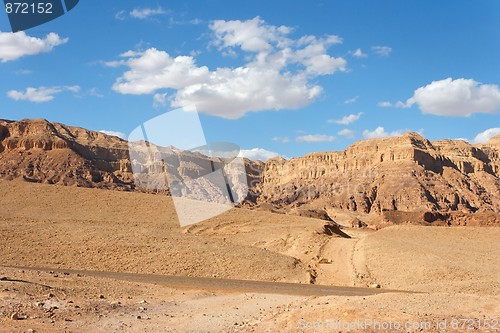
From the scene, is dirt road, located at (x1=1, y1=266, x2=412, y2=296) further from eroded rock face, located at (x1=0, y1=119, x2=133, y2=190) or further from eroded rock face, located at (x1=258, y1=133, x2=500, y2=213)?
eroded rock face, located at (x1=0, y1=119, x2=133, y2=190)

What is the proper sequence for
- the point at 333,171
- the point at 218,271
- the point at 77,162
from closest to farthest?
the point at 218,271 → the point at 77,162 → the point at 333,171

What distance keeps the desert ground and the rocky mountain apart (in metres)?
58.6

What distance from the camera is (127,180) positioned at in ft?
462

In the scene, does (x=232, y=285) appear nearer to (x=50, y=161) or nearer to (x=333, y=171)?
(x=50, y=161)

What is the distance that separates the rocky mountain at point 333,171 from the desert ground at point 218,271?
58.6 meters

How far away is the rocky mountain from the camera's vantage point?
120938 mm

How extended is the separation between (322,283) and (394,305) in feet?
47.2

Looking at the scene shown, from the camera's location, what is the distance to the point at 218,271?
28375 millimetres

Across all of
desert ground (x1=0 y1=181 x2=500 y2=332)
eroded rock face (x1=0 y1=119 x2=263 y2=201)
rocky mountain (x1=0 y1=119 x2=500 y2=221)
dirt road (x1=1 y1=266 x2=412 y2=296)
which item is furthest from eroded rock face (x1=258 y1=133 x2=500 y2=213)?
dirt road (x1=1 y1=266 x2=412 y2=296)

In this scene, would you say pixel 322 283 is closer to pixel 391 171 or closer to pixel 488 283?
pixel 488 283

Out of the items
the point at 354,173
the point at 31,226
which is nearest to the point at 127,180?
the point at 354,173

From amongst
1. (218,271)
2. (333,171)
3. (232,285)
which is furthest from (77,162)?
(232,285)

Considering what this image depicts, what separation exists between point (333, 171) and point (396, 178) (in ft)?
109

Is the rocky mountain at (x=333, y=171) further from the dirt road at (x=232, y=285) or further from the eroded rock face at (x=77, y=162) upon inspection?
the dirt road at (x=232, y=285)
